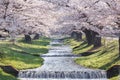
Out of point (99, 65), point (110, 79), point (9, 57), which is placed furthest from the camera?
point (9, 57)

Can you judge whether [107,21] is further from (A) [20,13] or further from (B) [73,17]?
(B) [73,17]

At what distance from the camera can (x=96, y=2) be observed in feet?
141

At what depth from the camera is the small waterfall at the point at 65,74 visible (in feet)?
115

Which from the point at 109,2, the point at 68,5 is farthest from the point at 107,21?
the point at 68,5

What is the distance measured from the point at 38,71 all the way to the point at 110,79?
7.48m

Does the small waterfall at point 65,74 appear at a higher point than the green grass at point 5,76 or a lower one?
lower

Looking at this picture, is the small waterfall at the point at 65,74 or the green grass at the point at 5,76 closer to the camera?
the green grass at the point at 5,76

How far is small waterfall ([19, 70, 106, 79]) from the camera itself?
3491 centimetres

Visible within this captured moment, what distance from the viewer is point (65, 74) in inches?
1393

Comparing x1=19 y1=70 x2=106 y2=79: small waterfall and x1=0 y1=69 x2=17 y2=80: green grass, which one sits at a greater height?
x1=0 y1=69 x2=17 y2=80: green grass

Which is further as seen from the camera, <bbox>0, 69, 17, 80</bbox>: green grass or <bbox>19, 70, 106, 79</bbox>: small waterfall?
<bbox>19, 70, 106, 79</bbox>: small waterfall

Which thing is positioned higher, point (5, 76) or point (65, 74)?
point (5, 76)

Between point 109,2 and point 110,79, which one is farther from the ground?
point 109,2

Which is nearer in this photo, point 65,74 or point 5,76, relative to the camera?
point 5,76
